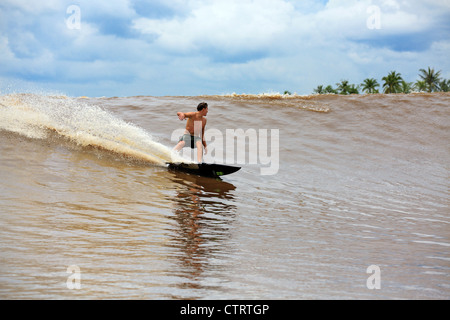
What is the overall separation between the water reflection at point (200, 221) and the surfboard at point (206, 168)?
0.17 metres

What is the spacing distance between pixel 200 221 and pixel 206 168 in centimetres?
341

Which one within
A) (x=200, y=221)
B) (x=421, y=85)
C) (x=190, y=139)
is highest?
(x=421, y=85)

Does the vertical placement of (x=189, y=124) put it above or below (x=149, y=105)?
below

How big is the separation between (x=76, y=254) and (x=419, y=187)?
854cm

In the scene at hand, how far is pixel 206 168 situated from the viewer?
904 centimetres

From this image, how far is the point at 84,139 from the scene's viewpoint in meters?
10.1

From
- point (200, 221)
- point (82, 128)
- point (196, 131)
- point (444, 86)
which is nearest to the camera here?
point (200, 221)

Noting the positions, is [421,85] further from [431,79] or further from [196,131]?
[196,131]

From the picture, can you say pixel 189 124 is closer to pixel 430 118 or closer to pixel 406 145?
pixel 406 145

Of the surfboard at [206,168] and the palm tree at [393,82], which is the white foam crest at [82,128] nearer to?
the surfboard at [206,168]

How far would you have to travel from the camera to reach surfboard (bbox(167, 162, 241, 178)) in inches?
Result: 354

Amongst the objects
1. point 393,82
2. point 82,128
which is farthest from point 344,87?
point 82,128

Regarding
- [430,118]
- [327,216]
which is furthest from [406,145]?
[327,216]

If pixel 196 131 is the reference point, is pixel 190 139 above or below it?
below
